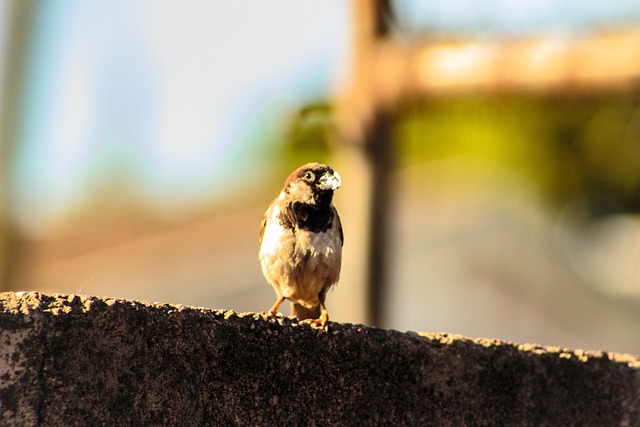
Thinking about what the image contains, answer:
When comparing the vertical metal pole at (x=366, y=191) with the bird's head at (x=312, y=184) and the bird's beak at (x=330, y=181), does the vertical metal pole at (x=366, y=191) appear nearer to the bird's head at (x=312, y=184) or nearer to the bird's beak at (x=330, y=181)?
the bird's head at (x=312, y=184)

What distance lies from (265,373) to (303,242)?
1.41m

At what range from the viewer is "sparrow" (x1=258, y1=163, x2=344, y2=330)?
4.01 metres

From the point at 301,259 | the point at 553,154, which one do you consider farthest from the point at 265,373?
the point at 553,154

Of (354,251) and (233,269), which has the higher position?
(233,269)

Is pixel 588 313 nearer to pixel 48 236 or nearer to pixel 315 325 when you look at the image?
pixel 48 236

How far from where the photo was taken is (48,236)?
A: 21.8 metres

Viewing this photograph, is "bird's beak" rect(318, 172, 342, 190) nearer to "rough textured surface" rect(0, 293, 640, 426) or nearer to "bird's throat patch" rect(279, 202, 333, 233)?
"bird's throat patch" rect(279, 202, 333, 233)

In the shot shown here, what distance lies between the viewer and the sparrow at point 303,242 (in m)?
4.01

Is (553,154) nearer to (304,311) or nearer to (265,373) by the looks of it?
(304,311)

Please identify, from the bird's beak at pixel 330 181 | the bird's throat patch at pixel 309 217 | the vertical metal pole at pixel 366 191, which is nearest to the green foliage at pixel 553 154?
the vertical metal pole at pixel 366 191

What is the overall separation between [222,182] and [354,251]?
20.6m

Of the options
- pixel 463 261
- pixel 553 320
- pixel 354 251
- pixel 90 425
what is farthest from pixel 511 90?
pixel 553 320

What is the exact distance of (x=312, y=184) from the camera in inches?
156

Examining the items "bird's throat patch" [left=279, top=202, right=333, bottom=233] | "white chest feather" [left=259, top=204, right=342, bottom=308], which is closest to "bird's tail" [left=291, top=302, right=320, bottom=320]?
"white chest feather" [left=259, top=204, right=342, bottom=308]
